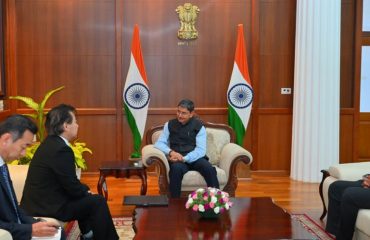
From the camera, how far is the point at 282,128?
7152mm

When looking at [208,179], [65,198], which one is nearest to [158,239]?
[65,198]

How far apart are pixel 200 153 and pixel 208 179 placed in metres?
0.34

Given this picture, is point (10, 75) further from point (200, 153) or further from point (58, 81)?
point (200, 153)

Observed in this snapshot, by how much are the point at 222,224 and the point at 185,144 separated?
6.43ft

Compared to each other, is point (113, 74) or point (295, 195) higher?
point (113, 74)

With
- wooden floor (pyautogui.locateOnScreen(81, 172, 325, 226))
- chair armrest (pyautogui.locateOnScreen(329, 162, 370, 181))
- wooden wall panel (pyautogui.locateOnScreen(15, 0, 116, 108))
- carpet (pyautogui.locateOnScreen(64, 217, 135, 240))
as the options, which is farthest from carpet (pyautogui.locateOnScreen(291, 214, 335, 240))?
wooden wall panel (pyautogui.locateOnScreen(15, 0, 116, 108))

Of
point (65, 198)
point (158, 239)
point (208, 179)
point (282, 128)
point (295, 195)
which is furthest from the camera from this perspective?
point (282, 128)

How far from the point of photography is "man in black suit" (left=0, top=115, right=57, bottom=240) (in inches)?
95.6

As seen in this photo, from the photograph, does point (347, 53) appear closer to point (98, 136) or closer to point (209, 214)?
point (98, 136)

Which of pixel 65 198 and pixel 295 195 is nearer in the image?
pixel 65 198

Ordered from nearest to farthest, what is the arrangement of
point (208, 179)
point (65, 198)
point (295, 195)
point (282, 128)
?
point (65, 198), point (208, 179), point (295, 195), point (282, 128)

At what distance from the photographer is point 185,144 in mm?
5242

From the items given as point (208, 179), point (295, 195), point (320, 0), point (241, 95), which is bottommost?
point (295, 195)

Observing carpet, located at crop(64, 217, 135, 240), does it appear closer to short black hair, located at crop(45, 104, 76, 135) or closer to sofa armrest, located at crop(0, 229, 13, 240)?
short black hair, located at crop(45, 104, 76, 135)
